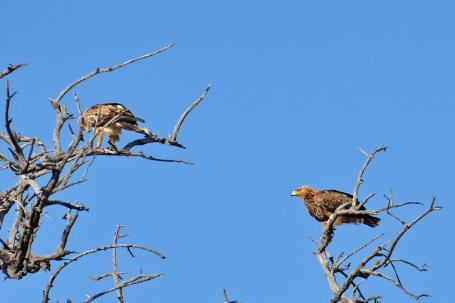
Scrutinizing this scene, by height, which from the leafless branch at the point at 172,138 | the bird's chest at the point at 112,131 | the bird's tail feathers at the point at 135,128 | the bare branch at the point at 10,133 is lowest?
the bare branch at the point at 10,133

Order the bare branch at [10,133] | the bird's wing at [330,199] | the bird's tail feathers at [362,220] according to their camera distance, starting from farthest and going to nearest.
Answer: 1. the bird's wing at [330,199]
2. the bird's tail feathers at [362,220]
3. the bare branch at [10,133]

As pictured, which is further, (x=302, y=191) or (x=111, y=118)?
(x=302, y=191)

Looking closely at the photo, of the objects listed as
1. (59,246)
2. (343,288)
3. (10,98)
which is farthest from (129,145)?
(10,98)

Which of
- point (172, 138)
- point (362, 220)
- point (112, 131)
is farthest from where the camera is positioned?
point (362, 220)

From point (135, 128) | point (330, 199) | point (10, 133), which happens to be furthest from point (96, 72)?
point (330, 199)

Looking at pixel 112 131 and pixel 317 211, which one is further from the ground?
pixel 112 131

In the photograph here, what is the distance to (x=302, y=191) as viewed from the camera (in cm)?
1299

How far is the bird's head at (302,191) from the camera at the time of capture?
1288 cm

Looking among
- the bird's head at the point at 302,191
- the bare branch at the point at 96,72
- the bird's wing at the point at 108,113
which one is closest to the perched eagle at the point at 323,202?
the bird's head at the point at 302,191

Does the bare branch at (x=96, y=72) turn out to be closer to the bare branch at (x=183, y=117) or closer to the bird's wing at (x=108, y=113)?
the bare branch at (x=183, y=117)

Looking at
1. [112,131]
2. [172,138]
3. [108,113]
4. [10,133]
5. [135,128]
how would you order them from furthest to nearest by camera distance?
[112,131]
[108,113]
[135,128]
[172,138]
[10,133]

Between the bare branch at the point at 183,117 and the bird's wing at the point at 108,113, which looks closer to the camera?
the bare branch at the point at 183,117

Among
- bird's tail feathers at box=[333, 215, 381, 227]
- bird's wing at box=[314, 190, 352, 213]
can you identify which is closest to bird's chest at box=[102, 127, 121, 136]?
bird's tail feathers at box=[333, 215, 381, 227]

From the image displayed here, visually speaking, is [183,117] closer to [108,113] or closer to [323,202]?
[108,113]
